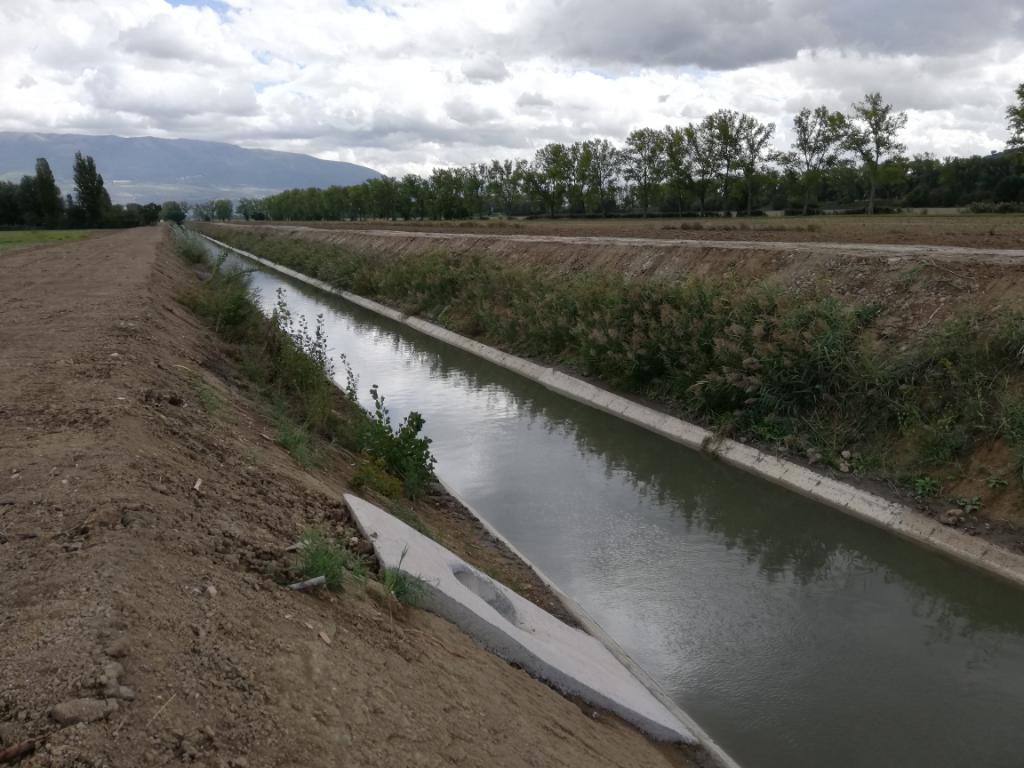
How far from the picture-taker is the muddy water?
249 inches

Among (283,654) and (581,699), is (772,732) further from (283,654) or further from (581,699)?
(283,654)

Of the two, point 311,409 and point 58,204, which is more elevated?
point 58,204

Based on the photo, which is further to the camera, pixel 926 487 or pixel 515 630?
pixel 926 487

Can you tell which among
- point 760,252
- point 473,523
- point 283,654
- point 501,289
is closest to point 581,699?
point 283,654

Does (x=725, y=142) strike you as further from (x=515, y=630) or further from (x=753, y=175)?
(x=515, y=630)

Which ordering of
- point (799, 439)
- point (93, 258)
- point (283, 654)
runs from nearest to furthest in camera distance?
1. point (283, 654)
2. point (799, 439)
3. point (93, 258)

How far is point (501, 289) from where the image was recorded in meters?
24.0

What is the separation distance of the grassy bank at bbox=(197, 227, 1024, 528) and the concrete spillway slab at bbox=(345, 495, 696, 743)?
5997mm

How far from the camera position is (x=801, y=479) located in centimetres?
1156

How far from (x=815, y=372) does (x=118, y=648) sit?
11360mm

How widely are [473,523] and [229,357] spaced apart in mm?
6631

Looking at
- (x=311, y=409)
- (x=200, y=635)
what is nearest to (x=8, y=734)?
(x=200, y=635)

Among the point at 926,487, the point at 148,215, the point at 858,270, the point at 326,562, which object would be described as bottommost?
the point at 926,487

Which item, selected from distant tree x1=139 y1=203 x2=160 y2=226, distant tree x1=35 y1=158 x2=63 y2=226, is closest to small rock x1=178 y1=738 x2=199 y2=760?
distant tree x1=35 y1=158 x2=63 y2=226
